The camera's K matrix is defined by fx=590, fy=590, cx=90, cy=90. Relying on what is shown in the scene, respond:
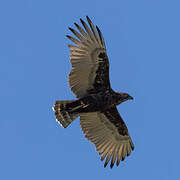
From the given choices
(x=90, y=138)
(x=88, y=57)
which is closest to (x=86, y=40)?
(x=88, y=57)

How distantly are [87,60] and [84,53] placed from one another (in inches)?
8.9

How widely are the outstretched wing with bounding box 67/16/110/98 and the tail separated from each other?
48 cm

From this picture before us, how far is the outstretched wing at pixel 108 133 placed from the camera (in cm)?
1828

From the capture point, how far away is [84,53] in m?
17.3

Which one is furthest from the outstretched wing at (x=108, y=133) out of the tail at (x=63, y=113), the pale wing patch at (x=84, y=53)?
the pale wing patch at (x=84, y=53)

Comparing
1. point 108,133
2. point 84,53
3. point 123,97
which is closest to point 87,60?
point 84,53

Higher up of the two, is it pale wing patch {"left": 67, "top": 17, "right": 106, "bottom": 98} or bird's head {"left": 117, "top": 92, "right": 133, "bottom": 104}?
pale wing patch {"left": 67, "top": 17, "right": 106, "bottom": 98}

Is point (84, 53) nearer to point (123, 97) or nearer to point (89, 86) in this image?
point (89, 86)

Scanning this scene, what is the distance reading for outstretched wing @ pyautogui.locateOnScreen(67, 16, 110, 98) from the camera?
17.2 m

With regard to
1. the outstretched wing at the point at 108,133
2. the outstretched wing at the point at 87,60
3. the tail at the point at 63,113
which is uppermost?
the outstretched wing at the point at 87,60

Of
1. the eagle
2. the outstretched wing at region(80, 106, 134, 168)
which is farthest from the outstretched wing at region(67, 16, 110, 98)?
the outstretched wing at region(80, 106, 134, 168)

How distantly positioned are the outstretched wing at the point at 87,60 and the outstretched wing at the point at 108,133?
115 centimetres

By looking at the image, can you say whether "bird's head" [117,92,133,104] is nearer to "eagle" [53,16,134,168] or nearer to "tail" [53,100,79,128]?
"eagle" [53,16,134,168]

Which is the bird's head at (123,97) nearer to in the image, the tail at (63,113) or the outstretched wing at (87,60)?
the outstretched wing at (87,60)
